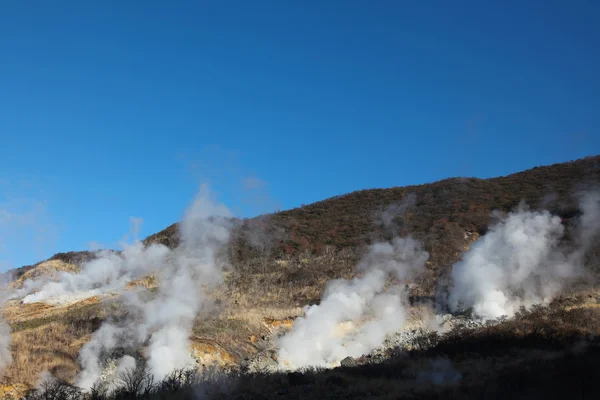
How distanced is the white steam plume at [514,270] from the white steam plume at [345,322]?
2.80 metres

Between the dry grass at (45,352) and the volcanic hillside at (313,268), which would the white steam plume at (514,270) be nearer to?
the volcanic hillside at (313,268)

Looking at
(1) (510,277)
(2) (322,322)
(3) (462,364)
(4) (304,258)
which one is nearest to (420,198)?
(4) (304,258)

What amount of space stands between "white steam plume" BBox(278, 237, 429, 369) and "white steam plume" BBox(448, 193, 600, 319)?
2.80 m

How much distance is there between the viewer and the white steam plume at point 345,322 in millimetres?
15898

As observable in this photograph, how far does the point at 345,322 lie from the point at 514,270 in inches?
283

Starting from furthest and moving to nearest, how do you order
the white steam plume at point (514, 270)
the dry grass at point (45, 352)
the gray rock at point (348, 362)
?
the white steam plume at point (514, 270)
the gray rock at point (348, 362)
the dry grass at point (45, 352)

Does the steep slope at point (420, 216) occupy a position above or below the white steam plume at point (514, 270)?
above

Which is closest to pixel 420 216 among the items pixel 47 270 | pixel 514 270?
pixel 514 270

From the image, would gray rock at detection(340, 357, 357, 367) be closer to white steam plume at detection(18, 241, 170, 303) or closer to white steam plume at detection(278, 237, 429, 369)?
white steam plume at detection(278, 237, 429, 369)

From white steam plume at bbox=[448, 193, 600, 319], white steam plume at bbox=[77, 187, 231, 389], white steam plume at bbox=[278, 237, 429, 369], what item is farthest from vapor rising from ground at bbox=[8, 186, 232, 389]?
white steam plume at bbox=[448, 193, 600, 319]

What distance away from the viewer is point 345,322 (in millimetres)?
18250

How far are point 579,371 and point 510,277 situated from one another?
973 centimetres

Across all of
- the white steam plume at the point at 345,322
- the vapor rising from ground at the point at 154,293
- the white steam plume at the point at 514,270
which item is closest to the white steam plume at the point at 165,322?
the vapor rising from ground at the point at 154,293

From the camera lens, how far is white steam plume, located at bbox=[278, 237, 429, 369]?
15898 millimetres
